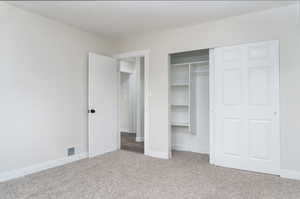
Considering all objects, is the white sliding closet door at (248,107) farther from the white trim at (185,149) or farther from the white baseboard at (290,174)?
the white trim at (185,149)

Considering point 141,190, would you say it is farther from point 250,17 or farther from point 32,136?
point 250,17

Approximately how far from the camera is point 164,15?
10.4ft

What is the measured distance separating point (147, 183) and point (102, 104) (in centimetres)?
203

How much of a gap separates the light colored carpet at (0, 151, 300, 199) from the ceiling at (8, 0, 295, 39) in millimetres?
2467

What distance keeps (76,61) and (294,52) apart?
3.58 m

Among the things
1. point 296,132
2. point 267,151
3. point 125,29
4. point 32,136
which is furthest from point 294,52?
point 32,136

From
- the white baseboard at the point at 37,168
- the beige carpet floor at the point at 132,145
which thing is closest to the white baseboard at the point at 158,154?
the beige carpet floor at the point at 132,145

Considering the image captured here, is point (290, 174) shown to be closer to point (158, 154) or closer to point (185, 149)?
point (185, 149)

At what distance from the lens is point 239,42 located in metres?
3.21

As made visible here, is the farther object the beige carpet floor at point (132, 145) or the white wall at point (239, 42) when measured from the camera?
the beige carpet floor at point (132, 145)

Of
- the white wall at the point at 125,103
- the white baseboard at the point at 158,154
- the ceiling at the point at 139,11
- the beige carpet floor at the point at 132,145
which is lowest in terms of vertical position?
the beige carpet floor at the point at 132,145

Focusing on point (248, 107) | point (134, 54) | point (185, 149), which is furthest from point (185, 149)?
point (134, 54)

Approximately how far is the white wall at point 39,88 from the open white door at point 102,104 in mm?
142

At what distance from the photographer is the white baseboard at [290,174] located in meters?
2.80
